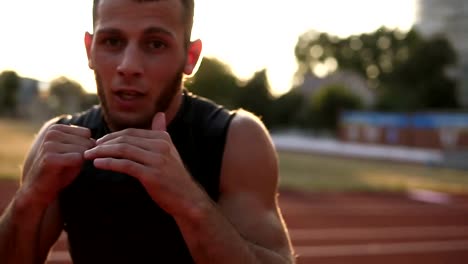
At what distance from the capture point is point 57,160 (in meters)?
2.03

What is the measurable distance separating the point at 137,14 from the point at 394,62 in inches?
2726

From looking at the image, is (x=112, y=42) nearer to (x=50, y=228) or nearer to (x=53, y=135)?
(x=53, y=135)

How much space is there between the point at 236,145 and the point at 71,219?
0.68 metres

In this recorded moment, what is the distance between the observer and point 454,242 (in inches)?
427

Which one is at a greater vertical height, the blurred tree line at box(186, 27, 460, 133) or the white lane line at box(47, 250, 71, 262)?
the white lane line at box(47, 250, 71, 262)

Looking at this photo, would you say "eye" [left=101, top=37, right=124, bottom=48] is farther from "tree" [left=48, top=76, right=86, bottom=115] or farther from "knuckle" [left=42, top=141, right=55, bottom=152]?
"tree" [left=48, top=76, right=86, bottom=115]

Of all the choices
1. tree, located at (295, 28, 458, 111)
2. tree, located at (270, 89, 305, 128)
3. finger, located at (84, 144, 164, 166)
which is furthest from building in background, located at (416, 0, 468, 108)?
finger, located at (84, 144, 164, 166)

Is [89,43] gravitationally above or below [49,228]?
above

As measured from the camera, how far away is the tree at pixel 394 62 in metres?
49.2

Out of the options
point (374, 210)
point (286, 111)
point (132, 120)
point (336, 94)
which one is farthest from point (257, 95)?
point (132, 120)

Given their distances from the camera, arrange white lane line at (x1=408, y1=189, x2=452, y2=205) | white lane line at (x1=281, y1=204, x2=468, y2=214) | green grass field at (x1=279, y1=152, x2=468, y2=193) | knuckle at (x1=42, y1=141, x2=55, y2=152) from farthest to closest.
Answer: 1. green grass field at (x1=279, y1=152, x2=468, y2=193)
2. white lane line at (x1=408, y1=189, x2=452, y2=205)
3. white lane line at (x1=281, y1=204, x2=468, y2=214)
4. knuckle at (x1=42, y1=141, x2=55, y2=152)

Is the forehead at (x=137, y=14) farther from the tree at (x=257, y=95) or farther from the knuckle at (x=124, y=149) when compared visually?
the tree at (x=257, y=95)

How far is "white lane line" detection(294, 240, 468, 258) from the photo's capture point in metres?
9.12

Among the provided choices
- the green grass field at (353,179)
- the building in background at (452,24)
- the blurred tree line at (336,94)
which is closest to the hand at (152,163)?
the green grass field at (353,179)
